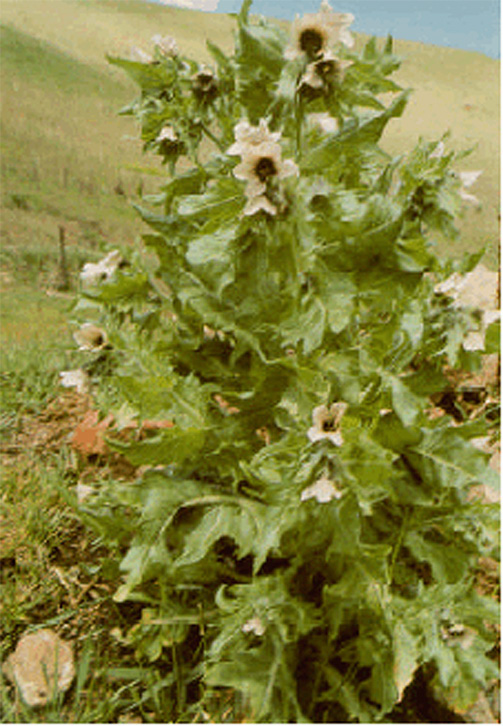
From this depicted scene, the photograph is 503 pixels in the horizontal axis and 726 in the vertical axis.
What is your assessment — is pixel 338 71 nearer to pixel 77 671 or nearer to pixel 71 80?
pixel 77 671

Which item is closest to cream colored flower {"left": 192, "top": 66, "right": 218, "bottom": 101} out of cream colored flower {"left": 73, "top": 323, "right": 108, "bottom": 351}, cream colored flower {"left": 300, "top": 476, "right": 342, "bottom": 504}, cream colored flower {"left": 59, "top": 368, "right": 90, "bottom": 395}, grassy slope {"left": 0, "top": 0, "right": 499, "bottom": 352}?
cream colored flower {"left": 73, "top": 323, "right": 108, "bottom": 351}

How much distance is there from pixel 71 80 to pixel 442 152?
14.9 m

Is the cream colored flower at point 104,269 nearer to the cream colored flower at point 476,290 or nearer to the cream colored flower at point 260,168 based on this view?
the cream colored flower at point 260,168

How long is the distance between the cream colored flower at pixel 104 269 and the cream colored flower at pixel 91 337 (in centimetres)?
20

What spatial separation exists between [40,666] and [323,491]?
1215mm

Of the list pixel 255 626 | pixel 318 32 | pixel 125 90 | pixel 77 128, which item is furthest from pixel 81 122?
pixel 255 626

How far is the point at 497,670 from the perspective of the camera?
200 centimetres

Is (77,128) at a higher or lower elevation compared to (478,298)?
higher

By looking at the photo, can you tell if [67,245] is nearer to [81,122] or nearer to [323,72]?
[81,122]

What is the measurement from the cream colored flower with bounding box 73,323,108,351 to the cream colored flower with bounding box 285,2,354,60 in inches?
41.1

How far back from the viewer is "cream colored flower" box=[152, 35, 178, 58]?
80.5 inches

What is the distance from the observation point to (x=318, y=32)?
1.58 metres

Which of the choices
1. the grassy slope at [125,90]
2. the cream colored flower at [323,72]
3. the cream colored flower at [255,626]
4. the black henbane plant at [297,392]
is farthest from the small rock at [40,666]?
the grassy slope at [125,90]

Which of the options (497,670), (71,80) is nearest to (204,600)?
(497,670)
